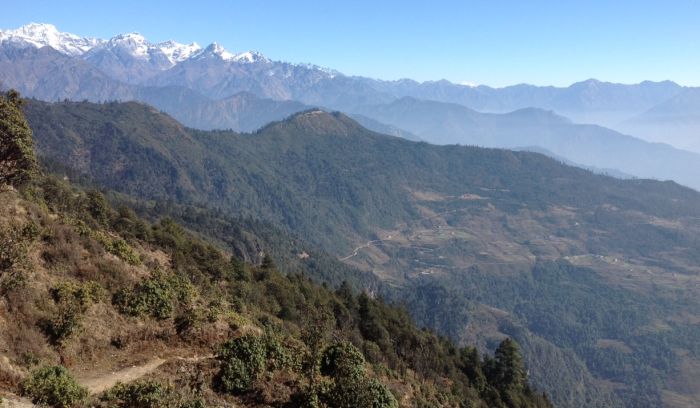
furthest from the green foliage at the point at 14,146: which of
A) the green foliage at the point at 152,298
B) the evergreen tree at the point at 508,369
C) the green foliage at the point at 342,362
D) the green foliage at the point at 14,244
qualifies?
the evergreen tree at the point at 508,369

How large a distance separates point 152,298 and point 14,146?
16040 mm

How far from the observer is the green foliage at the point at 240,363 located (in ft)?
82.4

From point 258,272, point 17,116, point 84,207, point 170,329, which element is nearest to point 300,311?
point 258,272

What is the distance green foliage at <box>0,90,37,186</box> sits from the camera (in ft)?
111

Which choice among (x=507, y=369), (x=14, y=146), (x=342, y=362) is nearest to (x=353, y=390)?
(x=342, y=362)

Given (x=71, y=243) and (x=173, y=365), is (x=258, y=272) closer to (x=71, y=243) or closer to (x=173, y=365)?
(x=71, y=243)

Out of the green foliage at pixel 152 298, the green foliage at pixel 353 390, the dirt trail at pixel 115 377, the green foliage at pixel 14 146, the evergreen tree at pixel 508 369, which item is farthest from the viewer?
the evergreen tree at pixel 508 369

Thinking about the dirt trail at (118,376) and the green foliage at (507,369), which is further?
the green foliage at (507,369)

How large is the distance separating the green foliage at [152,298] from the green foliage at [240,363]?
564 centimetres

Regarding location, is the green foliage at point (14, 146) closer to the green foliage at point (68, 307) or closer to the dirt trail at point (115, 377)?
the green foliage at point (68, 307)

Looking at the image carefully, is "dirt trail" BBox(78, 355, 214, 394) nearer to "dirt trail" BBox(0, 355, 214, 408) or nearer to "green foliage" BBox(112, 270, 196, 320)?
"dirt trail" BBox(0, 355, 214, 408)

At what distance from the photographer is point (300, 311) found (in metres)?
60.2

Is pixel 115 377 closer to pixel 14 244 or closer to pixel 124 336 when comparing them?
pixel 124 336

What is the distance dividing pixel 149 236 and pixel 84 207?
6968mm
